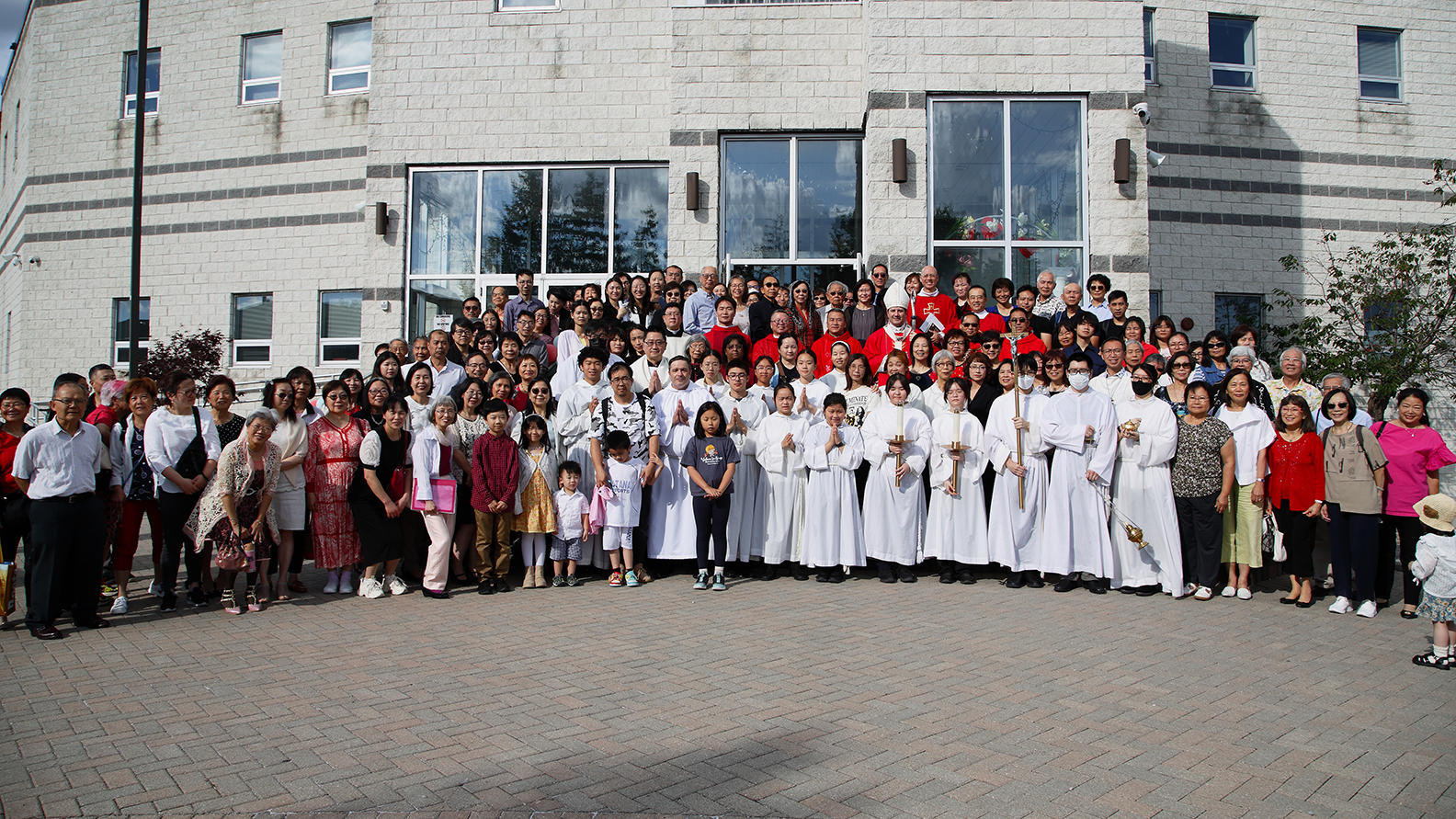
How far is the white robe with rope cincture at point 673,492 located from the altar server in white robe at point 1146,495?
3.99m

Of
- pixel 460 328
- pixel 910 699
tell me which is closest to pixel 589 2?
pixel 460 328

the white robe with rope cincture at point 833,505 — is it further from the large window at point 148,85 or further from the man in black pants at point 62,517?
the large window at point 148,85

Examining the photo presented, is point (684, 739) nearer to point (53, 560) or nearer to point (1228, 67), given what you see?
point (53, 560)

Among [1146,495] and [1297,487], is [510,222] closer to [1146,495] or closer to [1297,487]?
[1146,495]

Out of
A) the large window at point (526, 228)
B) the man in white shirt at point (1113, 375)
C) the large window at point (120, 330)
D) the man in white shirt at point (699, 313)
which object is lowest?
the man in white shirt at point (1113, 375)

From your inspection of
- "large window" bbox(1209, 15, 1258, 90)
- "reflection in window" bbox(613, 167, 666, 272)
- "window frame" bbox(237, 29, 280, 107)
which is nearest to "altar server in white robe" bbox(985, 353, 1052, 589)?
"reflection in window" bbox(613, 167, 666, 272)

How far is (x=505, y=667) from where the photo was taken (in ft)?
17.5

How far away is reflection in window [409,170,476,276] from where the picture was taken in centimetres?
1414

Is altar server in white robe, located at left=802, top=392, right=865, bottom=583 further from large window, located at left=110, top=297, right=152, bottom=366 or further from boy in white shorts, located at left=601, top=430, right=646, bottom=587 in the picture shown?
large window, located at left=110, top=297, right=152, bottom=366

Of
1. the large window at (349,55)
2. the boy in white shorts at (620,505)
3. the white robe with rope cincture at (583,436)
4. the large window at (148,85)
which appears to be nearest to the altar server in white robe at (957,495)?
the boy in white shorts at (620,505)

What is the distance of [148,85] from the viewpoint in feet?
56.9

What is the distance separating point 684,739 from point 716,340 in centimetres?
637

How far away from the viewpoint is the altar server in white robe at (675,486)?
A: 839 centimetres

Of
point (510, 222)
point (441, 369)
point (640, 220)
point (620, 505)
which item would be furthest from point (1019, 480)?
point (510, 222)
